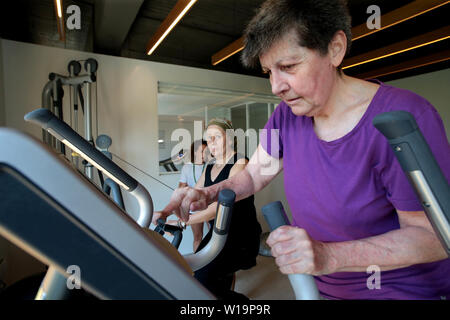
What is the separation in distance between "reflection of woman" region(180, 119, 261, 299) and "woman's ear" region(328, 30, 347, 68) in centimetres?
141

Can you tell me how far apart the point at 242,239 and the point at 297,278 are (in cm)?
161

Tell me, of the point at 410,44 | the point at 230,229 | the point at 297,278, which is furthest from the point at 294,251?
the point at 410,44

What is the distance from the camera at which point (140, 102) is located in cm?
388

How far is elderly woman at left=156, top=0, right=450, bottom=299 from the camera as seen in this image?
0.67m

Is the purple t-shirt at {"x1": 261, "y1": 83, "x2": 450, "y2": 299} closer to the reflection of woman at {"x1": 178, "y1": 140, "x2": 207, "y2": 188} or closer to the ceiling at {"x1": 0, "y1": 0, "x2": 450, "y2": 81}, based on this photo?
the reflection of woman at {"x1": 178, "y1": 140, "x2": 207, "y2": 188}

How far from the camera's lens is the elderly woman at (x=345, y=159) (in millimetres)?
666

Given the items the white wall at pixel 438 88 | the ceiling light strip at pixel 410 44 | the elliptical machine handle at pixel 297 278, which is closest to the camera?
the elliptical machine handle at pixel 297 278

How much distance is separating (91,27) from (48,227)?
4288 mm

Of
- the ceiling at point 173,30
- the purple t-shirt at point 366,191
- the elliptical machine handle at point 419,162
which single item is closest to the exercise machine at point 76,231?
the elliptical machine handle at point 419,162

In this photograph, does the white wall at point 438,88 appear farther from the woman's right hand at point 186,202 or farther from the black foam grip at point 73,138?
the black foam grip at point 73,138

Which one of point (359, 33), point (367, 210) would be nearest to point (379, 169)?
point (367, 210)

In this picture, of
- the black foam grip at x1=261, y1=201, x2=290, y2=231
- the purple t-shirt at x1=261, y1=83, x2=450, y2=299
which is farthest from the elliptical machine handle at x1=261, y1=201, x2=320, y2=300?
the purple t-shirt at x1=261, y1=83, x2=450, y2=299

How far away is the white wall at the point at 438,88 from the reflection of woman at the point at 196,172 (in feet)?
16.5
